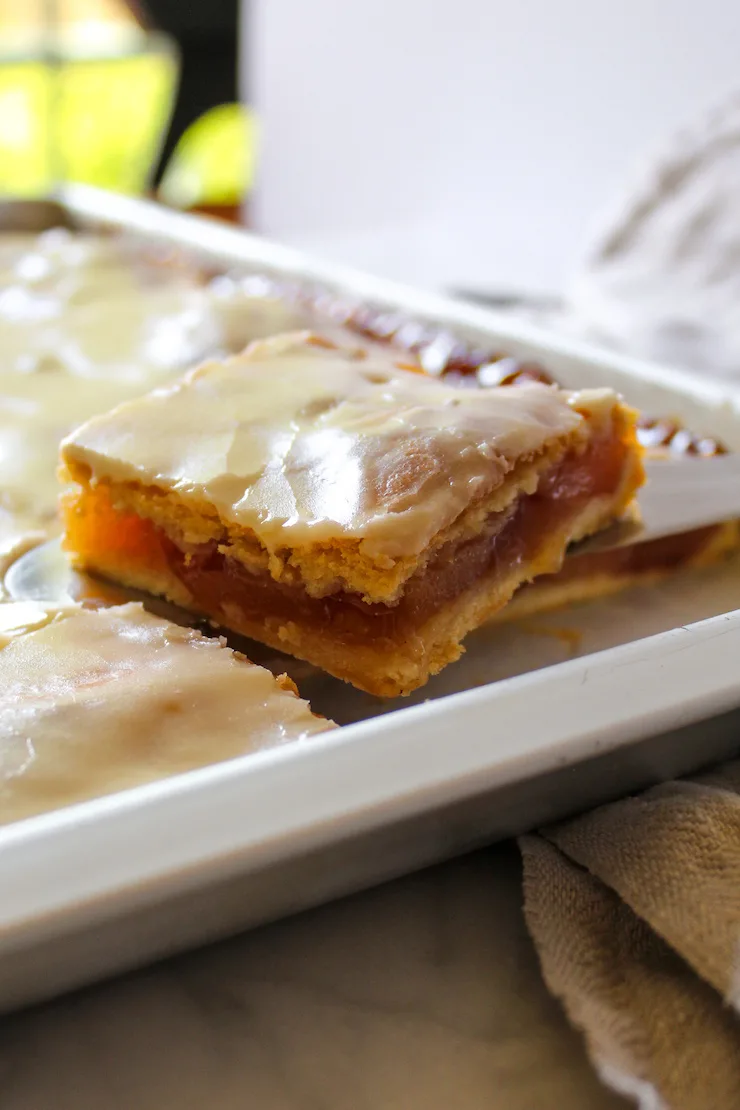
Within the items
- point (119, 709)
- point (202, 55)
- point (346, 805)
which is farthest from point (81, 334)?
point (202, 55)

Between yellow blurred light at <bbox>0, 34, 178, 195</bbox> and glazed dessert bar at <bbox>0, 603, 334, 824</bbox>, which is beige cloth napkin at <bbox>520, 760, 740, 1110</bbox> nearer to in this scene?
glazed dessert bar at <bbox>0, 603, 334, 824</bbox>

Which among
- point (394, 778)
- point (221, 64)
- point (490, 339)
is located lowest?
point (221, 64)

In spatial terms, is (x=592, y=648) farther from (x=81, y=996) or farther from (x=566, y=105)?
(x=566, y=105)

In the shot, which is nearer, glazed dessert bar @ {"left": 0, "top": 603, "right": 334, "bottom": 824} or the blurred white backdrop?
glazed dessert bar @ {"left": 0, "top": 603, "right": 334, "bottom": 824}

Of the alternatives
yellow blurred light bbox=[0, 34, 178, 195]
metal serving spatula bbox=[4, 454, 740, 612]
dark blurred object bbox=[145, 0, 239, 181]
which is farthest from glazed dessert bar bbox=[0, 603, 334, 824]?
dark blurred object bbox=[145, 0, 239, 181]

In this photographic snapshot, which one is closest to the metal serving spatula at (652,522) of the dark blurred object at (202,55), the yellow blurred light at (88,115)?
the yellow blurred light at (88,115)

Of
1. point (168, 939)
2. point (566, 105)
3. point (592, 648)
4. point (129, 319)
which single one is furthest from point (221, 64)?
point (168, 939)

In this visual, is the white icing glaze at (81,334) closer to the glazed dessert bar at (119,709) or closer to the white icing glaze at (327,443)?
the white icing glaze at (327,443)
